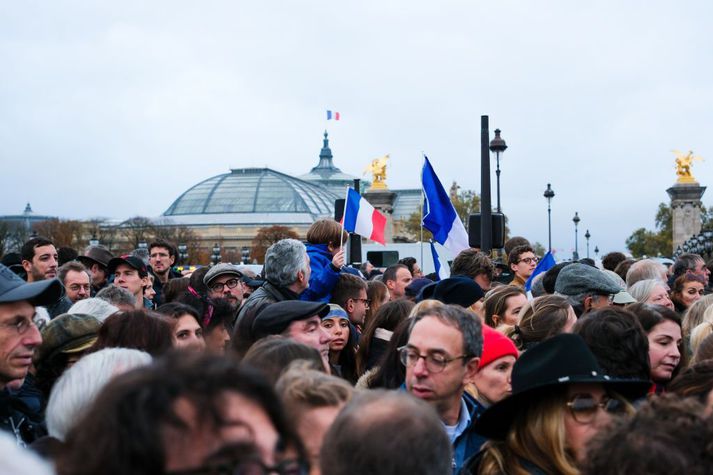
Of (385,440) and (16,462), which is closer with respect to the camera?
(16,462)

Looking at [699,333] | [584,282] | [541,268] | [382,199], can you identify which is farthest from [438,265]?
[382,199]

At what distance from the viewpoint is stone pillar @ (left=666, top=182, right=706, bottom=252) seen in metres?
74.4

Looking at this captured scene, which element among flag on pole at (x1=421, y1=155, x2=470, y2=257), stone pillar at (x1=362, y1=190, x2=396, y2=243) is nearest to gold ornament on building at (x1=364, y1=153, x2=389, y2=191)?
stone pillar at (x1=362, y1=190, x2=396, y2=243)

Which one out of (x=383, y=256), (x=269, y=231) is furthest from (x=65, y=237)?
(x=383, y=256)

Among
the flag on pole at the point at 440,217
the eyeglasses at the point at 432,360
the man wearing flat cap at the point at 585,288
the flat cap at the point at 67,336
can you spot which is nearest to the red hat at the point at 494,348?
the eyeglasses at the point at 432,360

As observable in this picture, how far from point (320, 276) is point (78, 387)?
16.0 ft

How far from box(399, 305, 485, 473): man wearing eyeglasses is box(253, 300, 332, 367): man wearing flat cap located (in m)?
1.14

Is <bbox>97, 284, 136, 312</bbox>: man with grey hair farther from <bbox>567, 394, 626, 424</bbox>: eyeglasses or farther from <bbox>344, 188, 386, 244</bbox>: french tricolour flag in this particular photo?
<bbox>344, 188, 386, 244</bbox>: french tricolour flag

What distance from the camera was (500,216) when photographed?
14.6 m

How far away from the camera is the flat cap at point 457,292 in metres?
7.63

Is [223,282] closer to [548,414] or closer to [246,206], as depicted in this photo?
[548,414]

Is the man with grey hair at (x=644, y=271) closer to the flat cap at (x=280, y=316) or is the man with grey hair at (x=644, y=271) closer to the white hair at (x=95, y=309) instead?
the flat cap at (x=280, y=316)

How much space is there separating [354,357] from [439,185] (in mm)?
6412

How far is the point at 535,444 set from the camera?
3771 millimetres
